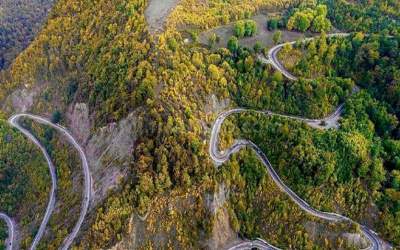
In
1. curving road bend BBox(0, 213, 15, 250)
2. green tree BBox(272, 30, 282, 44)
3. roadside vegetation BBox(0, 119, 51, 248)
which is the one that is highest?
green tree BBox(272, 30, 282, 44)

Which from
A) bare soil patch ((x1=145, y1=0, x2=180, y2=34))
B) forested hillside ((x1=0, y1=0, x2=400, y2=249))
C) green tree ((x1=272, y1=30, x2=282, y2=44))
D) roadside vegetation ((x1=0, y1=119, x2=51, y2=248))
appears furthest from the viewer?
green tree ((x1=272, y1=30, x2=282, y2=44))

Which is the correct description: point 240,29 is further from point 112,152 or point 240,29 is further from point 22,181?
point 22,181

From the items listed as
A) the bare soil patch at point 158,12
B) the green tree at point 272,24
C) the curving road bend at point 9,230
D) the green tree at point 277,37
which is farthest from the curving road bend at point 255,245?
the green tree at point 272,24

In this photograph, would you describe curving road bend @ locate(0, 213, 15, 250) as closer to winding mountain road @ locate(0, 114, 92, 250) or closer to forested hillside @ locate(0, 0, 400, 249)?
winding mountain road @ locate(0, 114, 92, 250)

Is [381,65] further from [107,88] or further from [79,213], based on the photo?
[79,213]

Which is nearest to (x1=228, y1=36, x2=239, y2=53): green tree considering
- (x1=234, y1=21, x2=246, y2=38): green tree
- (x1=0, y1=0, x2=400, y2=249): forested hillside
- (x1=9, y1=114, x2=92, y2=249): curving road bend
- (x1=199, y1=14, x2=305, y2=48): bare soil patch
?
(x1=0, y1=0, x2=400, y2=249): forested hillside

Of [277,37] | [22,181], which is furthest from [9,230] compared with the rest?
[277,37]

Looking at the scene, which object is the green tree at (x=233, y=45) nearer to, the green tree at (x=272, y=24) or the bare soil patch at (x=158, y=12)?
the green tree at (x=272, y=24)

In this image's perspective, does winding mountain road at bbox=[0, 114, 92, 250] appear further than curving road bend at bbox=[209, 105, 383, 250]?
Yes

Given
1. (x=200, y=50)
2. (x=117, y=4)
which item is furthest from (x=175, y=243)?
(x=117, y=4)
